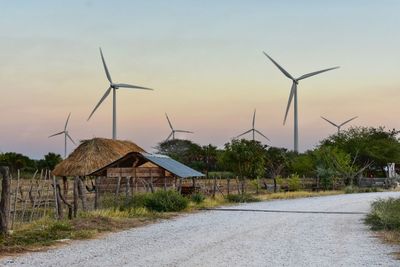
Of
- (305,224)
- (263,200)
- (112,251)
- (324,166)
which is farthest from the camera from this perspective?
(324,166)

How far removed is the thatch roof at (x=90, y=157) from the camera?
1457 inches

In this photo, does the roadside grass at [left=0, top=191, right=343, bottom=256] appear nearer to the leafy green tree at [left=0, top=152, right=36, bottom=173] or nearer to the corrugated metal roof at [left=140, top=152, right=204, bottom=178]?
the corrugated metal roof at [left=140, top=152, right=204, bottom=178]

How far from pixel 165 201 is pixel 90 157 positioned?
15.8m

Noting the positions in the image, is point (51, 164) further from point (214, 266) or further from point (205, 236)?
point (214, 266)

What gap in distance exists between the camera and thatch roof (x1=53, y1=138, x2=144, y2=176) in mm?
37000

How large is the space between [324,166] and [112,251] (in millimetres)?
41264

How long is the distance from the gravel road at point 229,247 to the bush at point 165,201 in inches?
142

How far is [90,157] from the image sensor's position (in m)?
38.1

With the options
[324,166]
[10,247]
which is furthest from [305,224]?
[324,166]

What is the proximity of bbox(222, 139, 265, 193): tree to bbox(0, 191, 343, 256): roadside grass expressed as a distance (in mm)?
15381

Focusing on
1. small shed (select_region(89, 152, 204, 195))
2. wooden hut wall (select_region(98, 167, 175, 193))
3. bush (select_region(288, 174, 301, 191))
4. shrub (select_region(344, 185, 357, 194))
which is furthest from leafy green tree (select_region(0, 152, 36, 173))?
wooden hut wall (select_region(98, 167, 175, 193))

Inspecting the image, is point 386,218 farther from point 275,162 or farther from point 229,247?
point 275,162

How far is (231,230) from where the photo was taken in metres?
16.7

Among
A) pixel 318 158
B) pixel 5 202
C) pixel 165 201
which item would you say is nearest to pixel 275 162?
pixel 318 158
